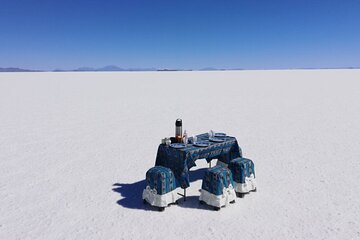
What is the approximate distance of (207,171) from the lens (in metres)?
5.13

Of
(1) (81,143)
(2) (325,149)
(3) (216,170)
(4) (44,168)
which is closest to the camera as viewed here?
(3) (216,170)

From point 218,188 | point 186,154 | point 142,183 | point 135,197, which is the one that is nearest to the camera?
point 218,188

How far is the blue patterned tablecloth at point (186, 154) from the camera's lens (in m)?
5.34

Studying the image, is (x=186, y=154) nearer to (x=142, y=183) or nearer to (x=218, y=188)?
(x=218, y=188)

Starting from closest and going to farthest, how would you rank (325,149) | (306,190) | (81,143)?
1. (306,190)
2. (325,149)
3. (81,143)

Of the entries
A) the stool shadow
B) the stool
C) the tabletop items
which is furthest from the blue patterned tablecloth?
the stool shadow

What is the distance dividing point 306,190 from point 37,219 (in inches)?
199

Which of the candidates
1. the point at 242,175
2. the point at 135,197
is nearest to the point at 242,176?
the point at 242,175

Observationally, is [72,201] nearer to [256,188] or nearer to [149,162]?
[149,162]

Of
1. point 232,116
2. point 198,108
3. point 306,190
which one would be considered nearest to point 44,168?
point 306,190

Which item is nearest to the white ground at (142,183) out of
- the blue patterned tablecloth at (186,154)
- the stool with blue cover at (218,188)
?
the stool with blue cover at (218,188)

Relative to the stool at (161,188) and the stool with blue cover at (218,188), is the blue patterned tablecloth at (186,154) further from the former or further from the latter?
the stool with blue cover at (218,188)

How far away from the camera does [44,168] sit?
7.16m

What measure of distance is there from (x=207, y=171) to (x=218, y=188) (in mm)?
351
